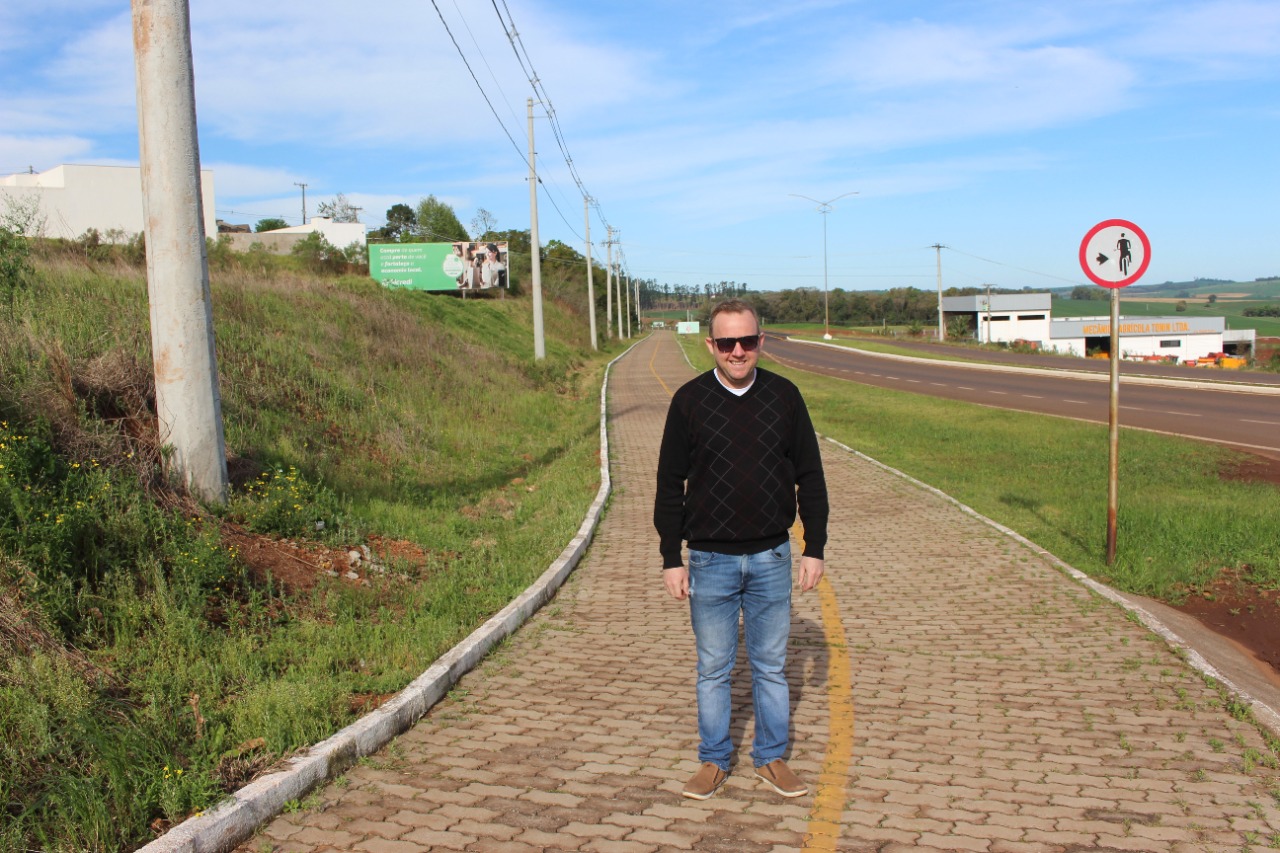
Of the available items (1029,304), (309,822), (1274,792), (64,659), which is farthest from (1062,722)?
(1029,304)

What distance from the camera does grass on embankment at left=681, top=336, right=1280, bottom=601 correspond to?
9281 millimetres

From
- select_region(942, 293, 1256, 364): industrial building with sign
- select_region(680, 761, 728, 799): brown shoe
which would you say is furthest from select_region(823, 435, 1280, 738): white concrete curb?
select_region(942, 293, 1256, 364): industrial building with sign

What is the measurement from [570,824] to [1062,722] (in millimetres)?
2771

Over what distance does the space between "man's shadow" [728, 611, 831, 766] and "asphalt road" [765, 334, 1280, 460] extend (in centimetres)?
1350

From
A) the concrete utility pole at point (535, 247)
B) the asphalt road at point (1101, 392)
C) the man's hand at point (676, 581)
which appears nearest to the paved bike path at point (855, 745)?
the man's hand at point (676, 581)

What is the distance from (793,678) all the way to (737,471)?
228cm

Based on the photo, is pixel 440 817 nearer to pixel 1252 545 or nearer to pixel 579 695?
pixel 579 695

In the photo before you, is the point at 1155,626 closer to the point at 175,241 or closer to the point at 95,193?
the point at 175,241

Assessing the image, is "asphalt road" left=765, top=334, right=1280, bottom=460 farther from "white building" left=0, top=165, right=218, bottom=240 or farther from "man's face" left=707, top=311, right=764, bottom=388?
"white building" left=0, top=165, right=218, bottom=240

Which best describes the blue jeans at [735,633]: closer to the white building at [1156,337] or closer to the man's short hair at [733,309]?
the man's short hair at [733,309]

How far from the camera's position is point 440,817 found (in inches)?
159

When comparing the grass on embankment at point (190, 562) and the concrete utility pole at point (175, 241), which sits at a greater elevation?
the concrete utility pole at point (175, 241)

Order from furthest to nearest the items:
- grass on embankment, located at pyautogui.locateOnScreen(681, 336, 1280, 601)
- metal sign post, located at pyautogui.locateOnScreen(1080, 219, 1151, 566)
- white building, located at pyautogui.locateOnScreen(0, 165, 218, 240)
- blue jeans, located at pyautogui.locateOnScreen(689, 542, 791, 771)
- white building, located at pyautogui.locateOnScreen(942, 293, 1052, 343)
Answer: white building, located at pyautogui.locateOnScreen(942, 293, 1052, 343) → white building, located at pyautogui.locateOnScreen(0, 165, 218, 240) → grass on embankment, located at pyautogui.locateOnScreen(681, 336, 1280, 601) → metal sign post, located at pyautogui.locateOnScreen(1080, 219, 1151, 566) → blue jeans, located at pyautogui.locateOnScreen(689, 542, 791, 771)

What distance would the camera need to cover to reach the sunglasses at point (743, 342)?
4.10 metres
